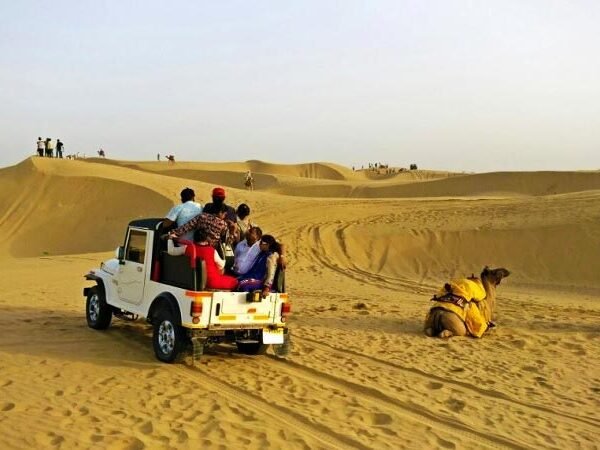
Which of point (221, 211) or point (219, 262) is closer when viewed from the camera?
point (219, 262)

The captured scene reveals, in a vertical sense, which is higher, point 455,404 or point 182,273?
point 182,273

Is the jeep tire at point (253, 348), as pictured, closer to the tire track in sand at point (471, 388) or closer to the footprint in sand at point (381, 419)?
the tire track in sand at point (471, 388)

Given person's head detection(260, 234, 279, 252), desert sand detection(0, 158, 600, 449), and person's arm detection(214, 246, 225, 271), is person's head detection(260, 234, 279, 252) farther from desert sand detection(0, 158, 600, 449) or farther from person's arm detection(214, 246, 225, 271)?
desert sand detection(0, 158, 600, 449)

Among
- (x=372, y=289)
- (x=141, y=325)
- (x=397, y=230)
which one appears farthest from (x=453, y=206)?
(x=141, y=325)

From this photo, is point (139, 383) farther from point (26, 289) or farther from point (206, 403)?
point (26, 289)

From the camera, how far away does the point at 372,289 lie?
17.5 m

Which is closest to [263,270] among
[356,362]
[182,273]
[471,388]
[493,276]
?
[182,273]

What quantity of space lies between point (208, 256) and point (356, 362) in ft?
8.04

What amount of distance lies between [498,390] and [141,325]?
6084 mm

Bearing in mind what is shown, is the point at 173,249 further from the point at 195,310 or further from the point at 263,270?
the point at 263,270

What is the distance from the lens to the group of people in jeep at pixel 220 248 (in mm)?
8383

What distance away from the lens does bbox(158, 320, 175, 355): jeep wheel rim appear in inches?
328

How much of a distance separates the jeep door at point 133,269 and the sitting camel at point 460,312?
184 inches

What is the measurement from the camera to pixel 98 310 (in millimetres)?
10469
